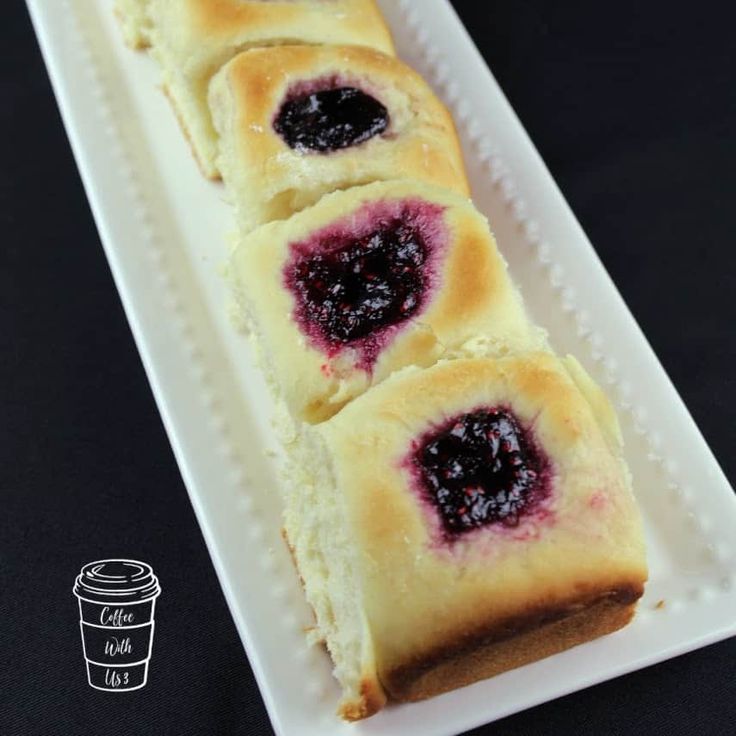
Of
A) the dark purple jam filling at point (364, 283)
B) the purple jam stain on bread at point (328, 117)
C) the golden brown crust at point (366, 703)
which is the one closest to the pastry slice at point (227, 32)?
the purple jam stain on bread at point (328, 117)

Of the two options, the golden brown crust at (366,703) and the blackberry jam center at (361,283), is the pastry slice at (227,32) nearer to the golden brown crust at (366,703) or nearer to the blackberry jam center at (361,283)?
the blackberry jam center at (361,283)

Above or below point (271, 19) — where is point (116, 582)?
below

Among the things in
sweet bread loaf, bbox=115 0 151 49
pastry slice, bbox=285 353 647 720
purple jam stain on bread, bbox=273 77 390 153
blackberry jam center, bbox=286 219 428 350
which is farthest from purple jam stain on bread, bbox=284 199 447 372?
sweet bread loaf, bbox=115 0 151 49

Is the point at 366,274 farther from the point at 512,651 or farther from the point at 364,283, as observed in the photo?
the point at 512,651

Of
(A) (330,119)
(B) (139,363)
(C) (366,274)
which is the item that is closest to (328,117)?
(A) (330,119)

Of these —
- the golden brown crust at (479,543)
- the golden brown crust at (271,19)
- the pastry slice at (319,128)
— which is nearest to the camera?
the golden brown crust at (479,543)

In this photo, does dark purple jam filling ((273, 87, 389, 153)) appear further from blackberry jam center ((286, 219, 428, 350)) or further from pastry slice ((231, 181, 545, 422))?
blackberry jam center ((286, 219, 428, 350))
